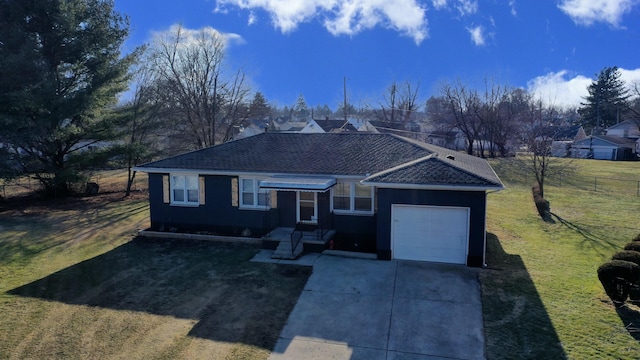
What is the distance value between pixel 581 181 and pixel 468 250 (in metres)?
28.5

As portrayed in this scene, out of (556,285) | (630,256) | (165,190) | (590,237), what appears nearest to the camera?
(630,256)

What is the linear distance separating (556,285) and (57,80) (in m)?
26.9

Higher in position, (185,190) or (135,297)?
(185,190)

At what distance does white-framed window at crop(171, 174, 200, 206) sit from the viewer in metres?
17.1

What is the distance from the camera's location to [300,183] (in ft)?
48.2

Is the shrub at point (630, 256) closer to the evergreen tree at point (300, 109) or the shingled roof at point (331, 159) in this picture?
the shingled roof at point (331, 159)

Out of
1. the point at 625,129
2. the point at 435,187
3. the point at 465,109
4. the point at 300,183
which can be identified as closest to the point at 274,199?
the point at 300,183

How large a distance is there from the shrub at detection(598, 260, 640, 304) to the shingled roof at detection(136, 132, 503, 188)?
4.35m

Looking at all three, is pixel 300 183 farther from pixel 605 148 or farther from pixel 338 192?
pixel 605 148

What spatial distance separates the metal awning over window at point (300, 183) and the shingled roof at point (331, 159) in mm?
521

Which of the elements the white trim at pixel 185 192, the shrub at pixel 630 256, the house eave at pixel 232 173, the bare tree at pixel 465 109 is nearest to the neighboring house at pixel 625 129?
the bare tree at pixel 465 109

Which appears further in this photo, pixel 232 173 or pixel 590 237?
pixel 590 237

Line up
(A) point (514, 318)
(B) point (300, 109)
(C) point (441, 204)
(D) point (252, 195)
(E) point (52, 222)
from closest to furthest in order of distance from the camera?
(A) point (514, 318), (C) point (441, 204), (D) point (252, 195), (E) point (52, 222), (B) point (300, 109)

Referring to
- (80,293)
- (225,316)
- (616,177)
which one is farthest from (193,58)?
(616,177)
